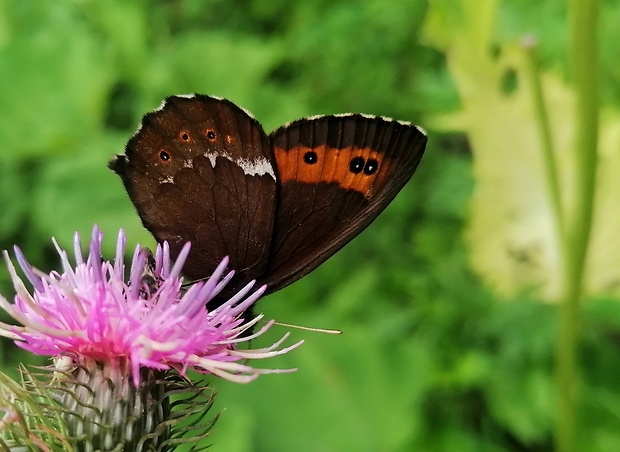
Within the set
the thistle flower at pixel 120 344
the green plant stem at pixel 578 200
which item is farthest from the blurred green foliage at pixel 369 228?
the thistle flower at pixel 120 344

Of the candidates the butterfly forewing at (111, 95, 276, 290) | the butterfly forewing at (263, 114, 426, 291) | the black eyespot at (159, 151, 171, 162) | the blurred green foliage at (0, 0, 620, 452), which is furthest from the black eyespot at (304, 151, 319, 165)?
the blurred green foliage at (0, 0, 620, 452)

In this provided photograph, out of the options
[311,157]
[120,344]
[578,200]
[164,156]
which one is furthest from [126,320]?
[578,200]

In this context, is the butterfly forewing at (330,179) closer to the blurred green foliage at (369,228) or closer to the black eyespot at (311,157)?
the black eyespot at (311,157)

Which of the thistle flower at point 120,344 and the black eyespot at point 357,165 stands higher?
the black eyespot at point 357,165

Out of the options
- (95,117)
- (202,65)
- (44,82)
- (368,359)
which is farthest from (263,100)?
(368,359)

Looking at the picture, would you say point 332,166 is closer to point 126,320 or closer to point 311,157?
point 311,157

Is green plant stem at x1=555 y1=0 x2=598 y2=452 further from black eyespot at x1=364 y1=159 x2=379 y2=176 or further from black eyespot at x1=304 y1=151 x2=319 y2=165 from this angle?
black eyespot at x1=304 y1=151 x2=319 y2=165

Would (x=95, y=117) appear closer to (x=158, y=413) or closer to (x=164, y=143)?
(x=164, y=143)
